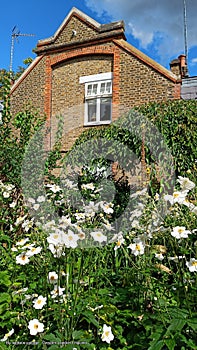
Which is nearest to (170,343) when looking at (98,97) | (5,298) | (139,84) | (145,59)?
(5,298)

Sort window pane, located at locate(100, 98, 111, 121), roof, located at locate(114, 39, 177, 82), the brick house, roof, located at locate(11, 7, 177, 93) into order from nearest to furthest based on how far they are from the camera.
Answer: roof, located at locate(114, 39, 177, 82) < roof, located at locate(11, 7, 177, 93) < the brick house < window pane, located at locate(100, 98, 111, 121)

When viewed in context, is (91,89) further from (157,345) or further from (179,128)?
(157,345)

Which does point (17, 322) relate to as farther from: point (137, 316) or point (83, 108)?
point (83, 108)

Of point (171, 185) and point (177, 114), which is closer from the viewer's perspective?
point (171, 185)

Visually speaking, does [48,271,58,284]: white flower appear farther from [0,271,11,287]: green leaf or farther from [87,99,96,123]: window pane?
[87,99,96,123]: window pane

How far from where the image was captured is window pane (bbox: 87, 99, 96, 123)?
10.1 m

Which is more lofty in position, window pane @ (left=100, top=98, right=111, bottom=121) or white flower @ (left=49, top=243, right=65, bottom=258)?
window pane @ (left=100, top=98, right=111, bottom=121)

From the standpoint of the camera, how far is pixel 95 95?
10.0 meters

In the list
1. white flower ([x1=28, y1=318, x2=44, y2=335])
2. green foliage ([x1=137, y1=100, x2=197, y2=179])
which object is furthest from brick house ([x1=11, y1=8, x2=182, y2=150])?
white flower ([x1=28, y1=318, x2=44, y2=335])

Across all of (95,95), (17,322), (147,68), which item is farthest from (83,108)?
(17,322)

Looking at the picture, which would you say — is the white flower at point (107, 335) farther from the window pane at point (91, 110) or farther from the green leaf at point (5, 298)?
the window pane at point (91, 110)

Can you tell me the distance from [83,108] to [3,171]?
194 inches

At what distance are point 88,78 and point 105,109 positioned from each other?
99 centimetres

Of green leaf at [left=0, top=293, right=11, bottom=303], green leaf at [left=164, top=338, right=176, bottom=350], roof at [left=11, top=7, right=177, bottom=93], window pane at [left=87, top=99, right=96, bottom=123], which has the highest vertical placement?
roof at [left=11, top=7, right=177, bottom=93]
